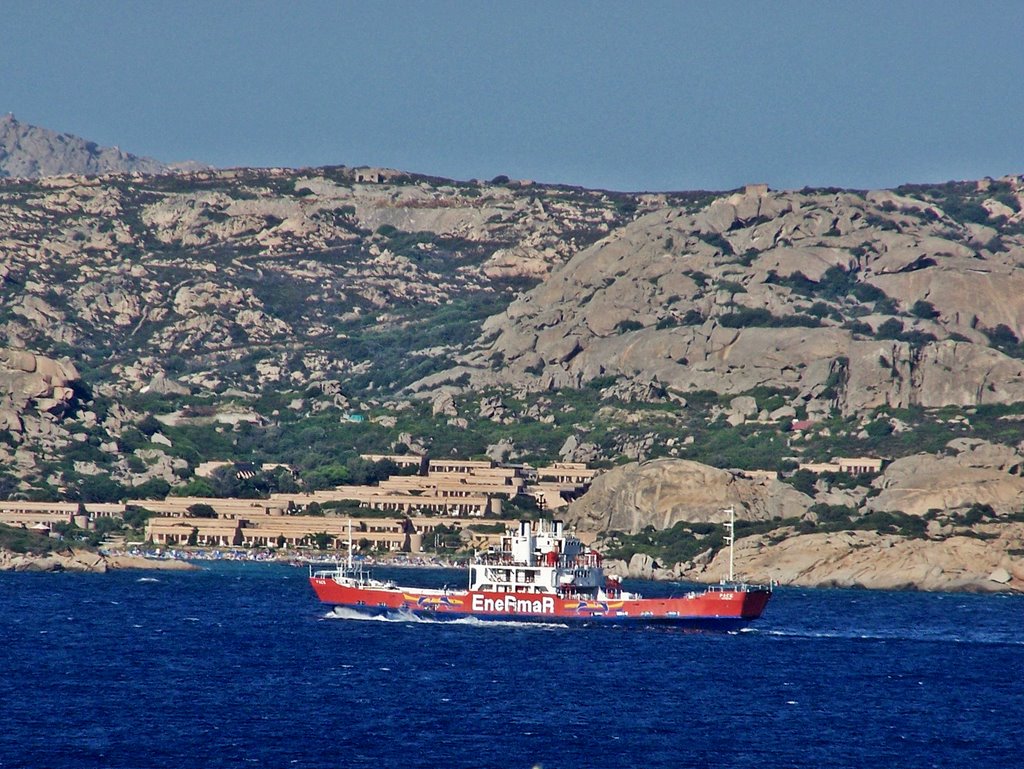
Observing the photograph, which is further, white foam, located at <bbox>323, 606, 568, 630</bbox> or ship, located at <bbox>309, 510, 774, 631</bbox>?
white foam, located at <bbox>323, 606, 568, 630</bbox>

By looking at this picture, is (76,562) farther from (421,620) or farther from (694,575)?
(421,620)

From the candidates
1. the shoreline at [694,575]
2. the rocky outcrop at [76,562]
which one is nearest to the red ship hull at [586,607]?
the shoreline at [694,575]

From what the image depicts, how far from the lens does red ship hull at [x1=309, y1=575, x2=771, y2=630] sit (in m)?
125

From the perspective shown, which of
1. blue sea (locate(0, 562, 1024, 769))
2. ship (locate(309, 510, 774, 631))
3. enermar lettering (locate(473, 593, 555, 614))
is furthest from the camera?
enermar lettering (locate(473, 593, 555, 614))

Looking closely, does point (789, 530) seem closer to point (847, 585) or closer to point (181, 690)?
point (847, 585)

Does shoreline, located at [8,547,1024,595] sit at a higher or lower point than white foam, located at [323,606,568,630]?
higher

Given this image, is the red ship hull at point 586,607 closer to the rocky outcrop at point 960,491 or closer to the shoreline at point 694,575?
the shoreline at point 694,575

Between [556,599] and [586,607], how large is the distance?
1.91 m

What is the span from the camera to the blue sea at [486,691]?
75.4m

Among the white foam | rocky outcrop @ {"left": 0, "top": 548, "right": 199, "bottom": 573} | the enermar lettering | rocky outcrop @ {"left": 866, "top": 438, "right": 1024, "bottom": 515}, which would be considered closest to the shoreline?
rocky outcrop @ {"left": 0, "top": 548, "right": 199, "bottom": 573}

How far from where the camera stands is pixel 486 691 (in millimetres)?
91875

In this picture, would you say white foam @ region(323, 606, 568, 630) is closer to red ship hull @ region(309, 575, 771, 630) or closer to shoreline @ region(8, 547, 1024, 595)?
red ship hull @ region(309, 575, 771, 630)

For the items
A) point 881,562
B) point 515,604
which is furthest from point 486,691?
point 881,562

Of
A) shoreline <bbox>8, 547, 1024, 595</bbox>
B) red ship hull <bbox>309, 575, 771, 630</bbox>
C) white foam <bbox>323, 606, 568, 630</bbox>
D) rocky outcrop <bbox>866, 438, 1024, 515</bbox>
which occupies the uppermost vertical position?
rocky outcrop <bbox>866, 438, 1024, 515</bbox>
